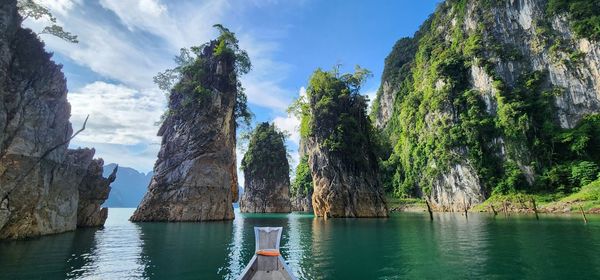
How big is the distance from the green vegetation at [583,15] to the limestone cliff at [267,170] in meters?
76.8

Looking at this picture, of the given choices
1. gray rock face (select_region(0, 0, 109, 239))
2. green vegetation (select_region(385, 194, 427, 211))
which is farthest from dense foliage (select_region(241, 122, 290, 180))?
gray rock face (select_region(0, 0, 109, 239))

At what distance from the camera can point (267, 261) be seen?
9797mm

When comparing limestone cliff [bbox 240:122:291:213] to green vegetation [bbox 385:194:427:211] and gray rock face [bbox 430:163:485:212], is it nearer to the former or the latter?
green vegetation [bbox 385:194:427:211]

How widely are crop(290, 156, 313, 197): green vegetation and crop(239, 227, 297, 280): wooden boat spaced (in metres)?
104

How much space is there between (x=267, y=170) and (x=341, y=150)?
46.1 metres

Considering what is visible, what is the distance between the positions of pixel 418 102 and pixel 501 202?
43.0 m

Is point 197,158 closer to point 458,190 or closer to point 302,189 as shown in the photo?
point 458,190

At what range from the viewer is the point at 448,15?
327 feet

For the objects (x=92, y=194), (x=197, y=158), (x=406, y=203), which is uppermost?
(x=197, y=158)

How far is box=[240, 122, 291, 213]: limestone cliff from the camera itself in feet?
340

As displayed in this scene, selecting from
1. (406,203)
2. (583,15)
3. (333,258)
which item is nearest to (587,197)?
(583,15)

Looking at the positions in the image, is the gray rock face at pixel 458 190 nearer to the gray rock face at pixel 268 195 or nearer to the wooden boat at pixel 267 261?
the gray rock face at pixel 268 195

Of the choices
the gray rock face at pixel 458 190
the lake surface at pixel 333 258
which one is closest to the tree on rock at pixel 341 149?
the gray rock face at pixel 458 190

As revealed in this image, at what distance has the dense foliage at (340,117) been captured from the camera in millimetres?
62750
